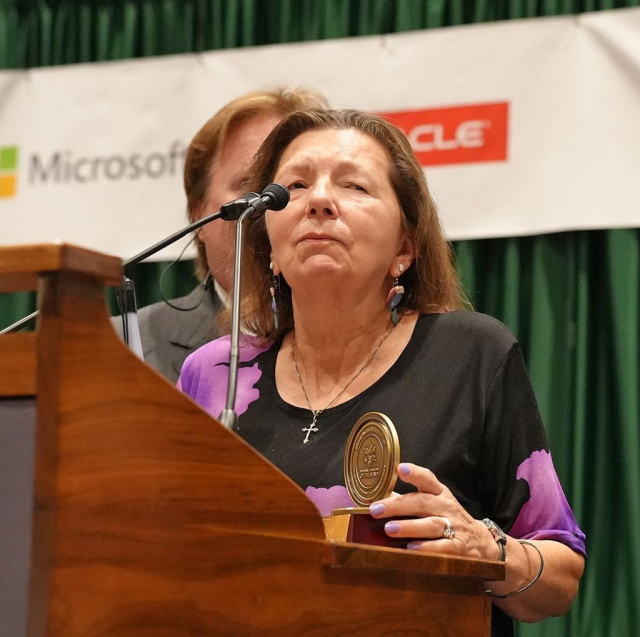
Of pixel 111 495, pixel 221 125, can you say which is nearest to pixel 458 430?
pixel 111 495

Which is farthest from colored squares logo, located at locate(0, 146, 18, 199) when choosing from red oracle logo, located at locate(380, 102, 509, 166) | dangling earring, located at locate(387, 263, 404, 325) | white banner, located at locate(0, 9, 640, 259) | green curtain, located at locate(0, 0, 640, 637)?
dangling earring, located at locate(387, 263, 404, 325)

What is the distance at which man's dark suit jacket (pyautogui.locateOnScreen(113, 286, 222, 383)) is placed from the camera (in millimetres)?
2809

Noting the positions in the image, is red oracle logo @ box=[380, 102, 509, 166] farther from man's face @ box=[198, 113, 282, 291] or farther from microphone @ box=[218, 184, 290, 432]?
microphone @ box=[218, 184, 290, 432]

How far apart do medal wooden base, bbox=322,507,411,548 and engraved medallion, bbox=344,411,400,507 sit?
2.1 inches

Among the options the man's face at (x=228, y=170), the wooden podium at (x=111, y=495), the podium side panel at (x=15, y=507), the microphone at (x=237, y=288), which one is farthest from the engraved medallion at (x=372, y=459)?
the man's face at (x=228, y=170)

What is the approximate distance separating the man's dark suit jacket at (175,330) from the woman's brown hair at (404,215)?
25.9 inches

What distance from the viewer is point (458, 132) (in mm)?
3332

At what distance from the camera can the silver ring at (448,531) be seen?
1.36 meters

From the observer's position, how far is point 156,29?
4.08 m

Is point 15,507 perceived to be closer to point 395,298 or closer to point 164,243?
point 164,243

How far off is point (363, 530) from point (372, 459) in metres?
0.12

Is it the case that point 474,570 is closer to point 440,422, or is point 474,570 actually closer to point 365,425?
point 365,425

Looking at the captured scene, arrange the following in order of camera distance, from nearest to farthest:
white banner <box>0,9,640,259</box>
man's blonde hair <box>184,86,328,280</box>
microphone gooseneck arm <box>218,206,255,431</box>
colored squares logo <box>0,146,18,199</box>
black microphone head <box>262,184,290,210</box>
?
microphone gooseneck arm <box>218,206,255,431</box> → black microphone head <box>262,184,290,210</box> → man's blonde hair <box>184,86,328,280</box> → white banner <box>0,9,640,259</box> → colored squares logo <box>0,146,18,199</box>

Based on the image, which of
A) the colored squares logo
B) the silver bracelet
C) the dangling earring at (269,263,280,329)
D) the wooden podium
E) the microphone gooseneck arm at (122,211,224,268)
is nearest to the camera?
the wooden podium
